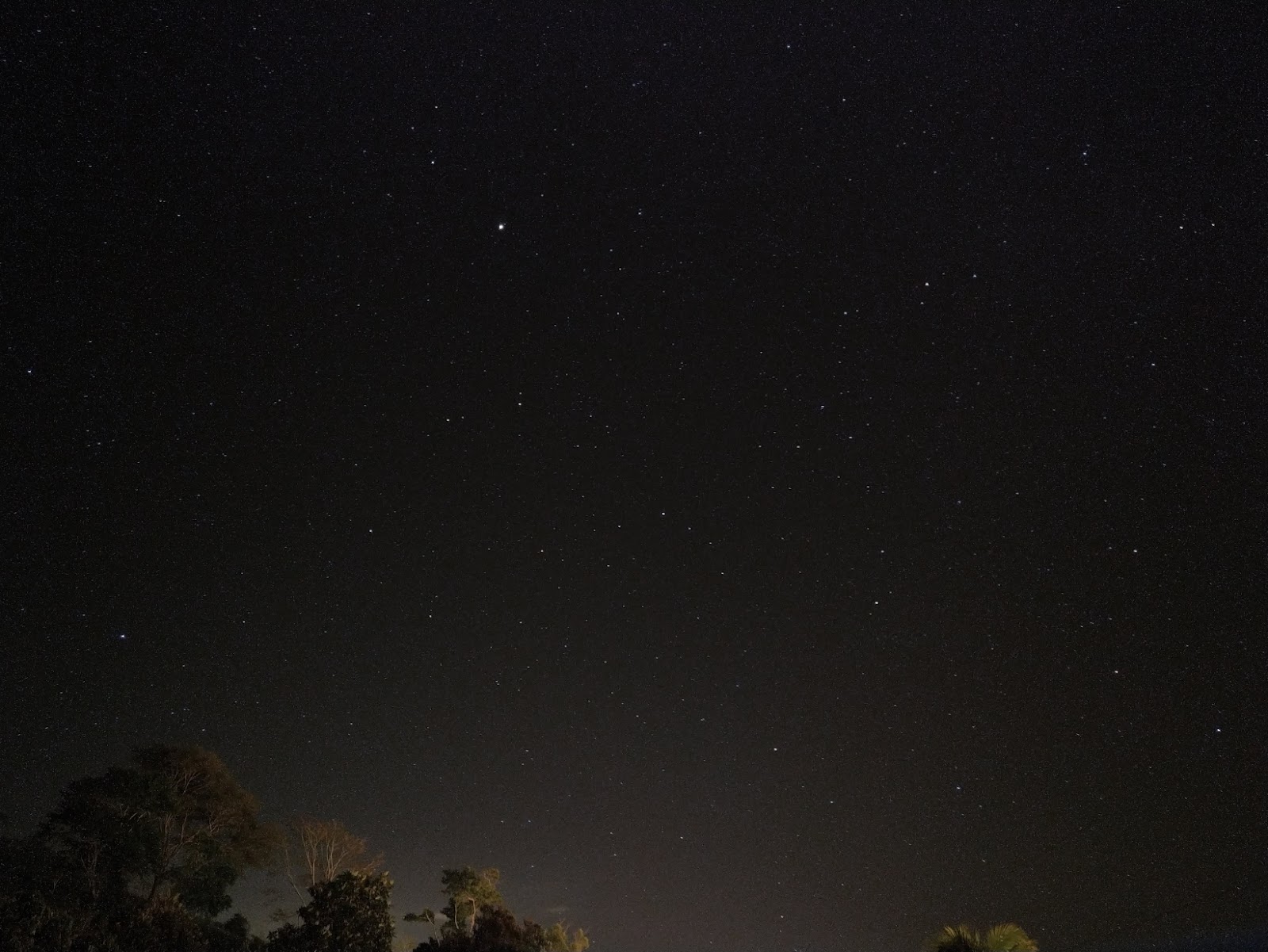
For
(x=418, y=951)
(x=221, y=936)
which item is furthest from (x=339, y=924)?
(x=221, y=936)

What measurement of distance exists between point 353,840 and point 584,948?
9.23 m

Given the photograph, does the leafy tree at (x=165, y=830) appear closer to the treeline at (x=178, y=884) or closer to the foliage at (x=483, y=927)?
the treeline at (x=178, y=884)

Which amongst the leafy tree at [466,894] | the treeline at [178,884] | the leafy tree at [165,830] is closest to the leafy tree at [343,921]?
the treeline at [178,884]

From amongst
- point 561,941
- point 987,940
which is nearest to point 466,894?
point 561,941

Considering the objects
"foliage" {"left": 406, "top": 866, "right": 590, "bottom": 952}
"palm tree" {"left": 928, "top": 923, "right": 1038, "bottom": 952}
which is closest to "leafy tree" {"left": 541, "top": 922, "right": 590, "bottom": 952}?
"foliage" {"left": 406, "top": 866, "right": 590, "bottom": 952}

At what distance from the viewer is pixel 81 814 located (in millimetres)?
18375

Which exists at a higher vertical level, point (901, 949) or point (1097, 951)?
point (1097, 951)

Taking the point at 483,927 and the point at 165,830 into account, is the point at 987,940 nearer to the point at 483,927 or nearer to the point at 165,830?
the point at 483,927

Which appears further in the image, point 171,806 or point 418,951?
point 171,806

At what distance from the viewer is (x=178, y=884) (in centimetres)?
1973

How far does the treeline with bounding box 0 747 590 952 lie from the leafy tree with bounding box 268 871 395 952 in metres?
0.02

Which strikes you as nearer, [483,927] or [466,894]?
[483,927]

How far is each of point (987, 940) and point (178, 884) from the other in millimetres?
18568

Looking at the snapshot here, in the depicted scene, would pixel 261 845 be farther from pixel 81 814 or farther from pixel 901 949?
pixel 901 949
